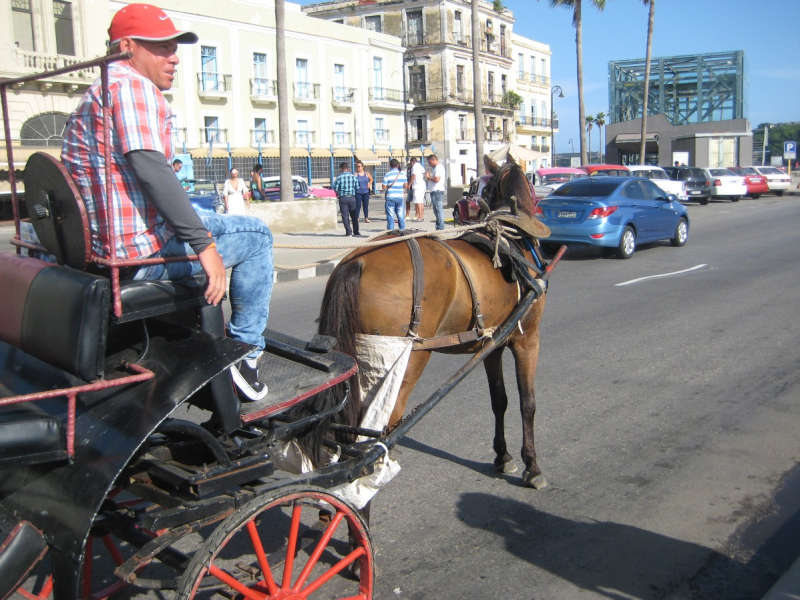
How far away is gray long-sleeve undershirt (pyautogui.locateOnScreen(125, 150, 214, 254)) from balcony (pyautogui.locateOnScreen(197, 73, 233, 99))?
38.3 meters

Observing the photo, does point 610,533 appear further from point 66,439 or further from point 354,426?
point 66,439

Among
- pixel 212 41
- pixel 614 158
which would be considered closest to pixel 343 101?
pixel 212 41

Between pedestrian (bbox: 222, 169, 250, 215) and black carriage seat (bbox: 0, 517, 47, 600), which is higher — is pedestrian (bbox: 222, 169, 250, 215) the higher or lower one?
the higher one

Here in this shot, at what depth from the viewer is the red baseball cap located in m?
2.36

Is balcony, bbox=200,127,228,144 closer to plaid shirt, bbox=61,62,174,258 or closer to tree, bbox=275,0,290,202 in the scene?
tree, bbox=275,0,290,202

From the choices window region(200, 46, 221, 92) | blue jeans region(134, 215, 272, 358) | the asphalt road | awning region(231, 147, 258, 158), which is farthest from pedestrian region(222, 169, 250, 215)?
window region(200, 46, 221, 92)

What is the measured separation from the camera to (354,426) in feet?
11.1

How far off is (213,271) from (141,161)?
42 centimetres

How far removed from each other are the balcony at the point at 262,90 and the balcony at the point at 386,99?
8641mm

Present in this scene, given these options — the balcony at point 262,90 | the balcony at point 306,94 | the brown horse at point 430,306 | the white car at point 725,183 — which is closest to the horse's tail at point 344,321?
the brown horse at point 430,306

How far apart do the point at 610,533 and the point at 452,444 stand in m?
1.42

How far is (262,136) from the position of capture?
4162 cm

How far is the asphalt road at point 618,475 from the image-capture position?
334 cm

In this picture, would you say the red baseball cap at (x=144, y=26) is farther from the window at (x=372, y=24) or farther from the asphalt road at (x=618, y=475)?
the window at (x=372, y=24)
